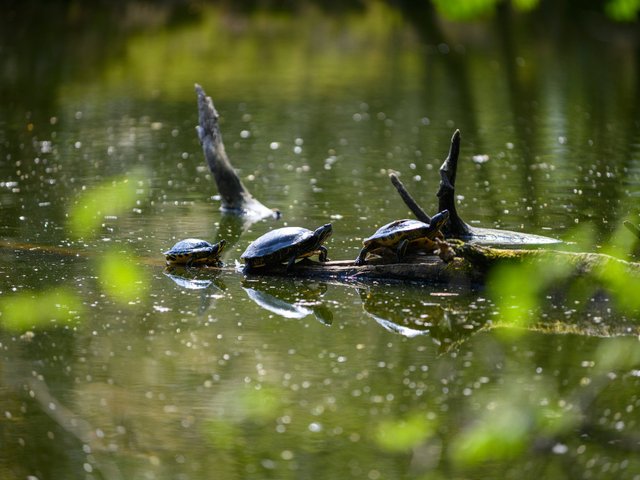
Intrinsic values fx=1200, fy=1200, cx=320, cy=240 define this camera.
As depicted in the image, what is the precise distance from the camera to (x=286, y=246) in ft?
27.1

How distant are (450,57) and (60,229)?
18985 mm

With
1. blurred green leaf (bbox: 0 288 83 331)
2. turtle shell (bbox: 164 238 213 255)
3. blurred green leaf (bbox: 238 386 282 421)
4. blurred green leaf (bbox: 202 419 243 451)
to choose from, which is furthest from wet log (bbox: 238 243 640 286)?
blurred green leaf (bbox: 202 419 243 451)

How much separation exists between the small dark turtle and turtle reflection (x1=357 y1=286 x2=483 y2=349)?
1.29 meters

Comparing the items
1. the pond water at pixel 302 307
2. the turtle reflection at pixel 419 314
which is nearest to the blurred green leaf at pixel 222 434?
the pond water at pixel 302 307

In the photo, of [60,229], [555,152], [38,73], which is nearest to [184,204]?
[60,229]

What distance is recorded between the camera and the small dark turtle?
8.75 meters

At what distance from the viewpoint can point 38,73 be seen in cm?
2383

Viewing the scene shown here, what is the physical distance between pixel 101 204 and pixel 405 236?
15.1 ft

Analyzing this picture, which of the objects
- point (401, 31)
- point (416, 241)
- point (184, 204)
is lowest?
point (401, 31)

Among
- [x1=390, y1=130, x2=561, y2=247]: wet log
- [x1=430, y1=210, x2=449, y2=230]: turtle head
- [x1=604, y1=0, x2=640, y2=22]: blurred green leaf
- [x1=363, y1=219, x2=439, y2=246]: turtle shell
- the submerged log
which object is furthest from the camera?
the submerged log

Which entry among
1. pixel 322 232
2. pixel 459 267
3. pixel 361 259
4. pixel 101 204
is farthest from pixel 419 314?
pixel 101 204

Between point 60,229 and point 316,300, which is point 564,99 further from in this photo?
point 316,300

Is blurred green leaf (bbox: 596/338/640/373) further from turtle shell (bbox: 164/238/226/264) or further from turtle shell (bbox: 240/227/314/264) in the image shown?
turtle shell (bbox: 164/238/226/264)

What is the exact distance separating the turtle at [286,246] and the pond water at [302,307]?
175 mm
